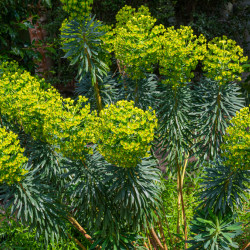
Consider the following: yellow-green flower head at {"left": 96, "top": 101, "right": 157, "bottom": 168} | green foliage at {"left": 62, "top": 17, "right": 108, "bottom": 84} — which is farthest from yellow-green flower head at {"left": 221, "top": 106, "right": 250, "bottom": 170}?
green foliage at {"left": 62, "top": 17, "right": 108, "bottom": 84}

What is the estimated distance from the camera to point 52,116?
2045mm

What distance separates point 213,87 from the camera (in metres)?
2.74

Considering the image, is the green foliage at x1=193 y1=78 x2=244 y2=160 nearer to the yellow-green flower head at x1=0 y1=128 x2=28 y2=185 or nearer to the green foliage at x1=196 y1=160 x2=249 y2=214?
the green foliage at x1=196 y1=160 x2=249 y2=214

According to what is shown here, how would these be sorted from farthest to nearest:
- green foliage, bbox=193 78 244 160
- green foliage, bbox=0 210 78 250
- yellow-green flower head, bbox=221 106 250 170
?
green foliage, bbox=0 210 78 250 → green foliage, bbox=193 78 244 160 → yellow-green flower head, bbox=221 106 250 170

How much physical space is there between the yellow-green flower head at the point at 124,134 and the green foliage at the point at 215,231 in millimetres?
802

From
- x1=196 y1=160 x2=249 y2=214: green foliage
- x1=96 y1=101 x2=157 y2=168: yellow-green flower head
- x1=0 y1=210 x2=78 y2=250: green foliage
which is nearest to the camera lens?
x1=96 y1=101 x2=157 y2=168: yellow-green flower head

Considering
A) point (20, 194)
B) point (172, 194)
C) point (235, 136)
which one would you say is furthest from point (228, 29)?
point (20, 194)

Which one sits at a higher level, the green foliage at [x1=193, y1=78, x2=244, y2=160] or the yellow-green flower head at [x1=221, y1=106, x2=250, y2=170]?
the green foliage at [x1=193, y1=78, x2=244, y2=160]

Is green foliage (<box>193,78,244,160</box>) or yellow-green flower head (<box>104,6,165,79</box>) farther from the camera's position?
green foliage (<box>193,78,244,160</box>)

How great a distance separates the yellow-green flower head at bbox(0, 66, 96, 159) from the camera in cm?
198

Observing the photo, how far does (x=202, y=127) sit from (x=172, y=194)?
63.8 inches

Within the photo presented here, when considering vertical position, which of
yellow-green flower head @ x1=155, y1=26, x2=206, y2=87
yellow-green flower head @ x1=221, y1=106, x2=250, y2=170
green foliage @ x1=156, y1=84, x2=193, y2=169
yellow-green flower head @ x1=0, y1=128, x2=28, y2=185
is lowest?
yellow-green flower head @ x1=0, y1=128, x2=28, y2=185

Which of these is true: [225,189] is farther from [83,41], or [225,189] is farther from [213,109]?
[83,41]

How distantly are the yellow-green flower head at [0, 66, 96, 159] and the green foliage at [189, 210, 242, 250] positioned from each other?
105 cm
